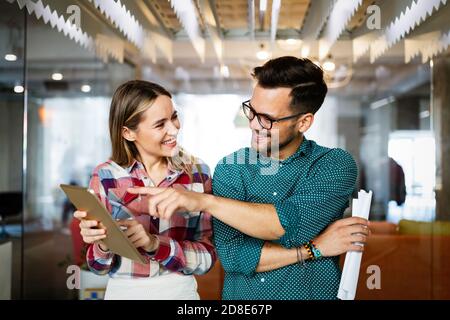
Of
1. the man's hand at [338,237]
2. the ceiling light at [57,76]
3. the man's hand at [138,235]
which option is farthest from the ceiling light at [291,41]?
the ceiling light at [57,76]

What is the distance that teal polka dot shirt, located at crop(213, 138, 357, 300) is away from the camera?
1304 millimetres

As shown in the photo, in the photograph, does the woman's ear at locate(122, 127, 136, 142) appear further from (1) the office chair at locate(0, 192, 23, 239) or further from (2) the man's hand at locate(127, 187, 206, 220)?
(1) the office chair at locate(0, 192, 23, 239)

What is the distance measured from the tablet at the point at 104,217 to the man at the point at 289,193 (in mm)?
107

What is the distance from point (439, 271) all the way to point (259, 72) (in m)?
2.06

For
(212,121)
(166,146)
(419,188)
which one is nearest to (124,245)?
(166,146)

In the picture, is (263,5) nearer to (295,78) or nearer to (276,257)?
(295,78)

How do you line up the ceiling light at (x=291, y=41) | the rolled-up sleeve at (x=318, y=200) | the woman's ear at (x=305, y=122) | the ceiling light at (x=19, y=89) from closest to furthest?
the rolled-up sleeve at (x=318, y=200), the woman's ear at (x=305, y=122), the ceiling light at (x=291, y=41), the ceiling light at (x=19, y=89)

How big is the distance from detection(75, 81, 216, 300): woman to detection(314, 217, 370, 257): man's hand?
0.99 ft

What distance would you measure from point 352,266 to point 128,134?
66 centimetres

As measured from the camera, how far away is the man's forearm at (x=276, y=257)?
1324 mm

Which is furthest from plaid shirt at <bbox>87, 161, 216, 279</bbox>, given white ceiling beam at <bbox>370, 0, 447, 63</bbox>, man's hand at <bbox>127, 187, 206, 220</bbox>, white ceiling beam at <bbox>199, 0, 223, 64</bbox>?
white ceiling beam at <bbox>370, 0, 447, 63</bbox>

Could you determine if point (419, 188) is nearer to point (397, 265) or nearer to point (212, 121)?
point (397, 265)

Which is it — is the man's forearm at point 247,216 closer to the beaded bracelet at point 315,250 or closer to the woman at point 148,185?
the beaded bracelet at point 315,250

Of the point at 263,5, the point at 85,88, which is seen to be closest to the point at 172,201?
the point at 263,5
